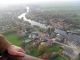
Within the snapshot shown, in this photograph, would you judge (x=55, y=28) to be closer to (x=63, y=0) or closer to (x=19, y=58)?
(x=19, y=58)

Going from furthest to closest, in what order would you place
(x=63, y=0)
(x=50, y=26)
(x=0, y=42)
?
(x=63, y=0) → (x=50, y=26) → (x=0, y=42)

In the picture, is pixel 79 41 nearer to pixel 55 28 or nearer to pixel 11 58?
pixel 55 28

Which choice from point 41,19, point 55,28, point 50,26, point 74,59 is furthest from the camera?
point 41,19

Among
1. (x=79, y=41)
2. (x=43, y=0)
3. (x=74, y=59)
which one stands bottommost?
(x=43, y=0)

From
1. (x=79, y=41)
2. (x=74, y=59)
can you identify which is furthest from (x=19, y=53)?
(x=79, y=41)

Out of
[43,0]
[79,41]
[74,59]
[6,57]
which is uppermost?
[6,57]

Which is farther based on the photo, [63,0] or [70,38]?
[63,0]

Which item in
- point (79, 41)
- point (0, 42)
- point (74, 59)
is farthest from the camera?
point (79, 41)

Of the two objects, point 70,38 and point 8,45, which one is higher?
point 8,45

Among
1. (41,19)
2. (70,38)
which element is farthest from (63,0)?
(70,38)
